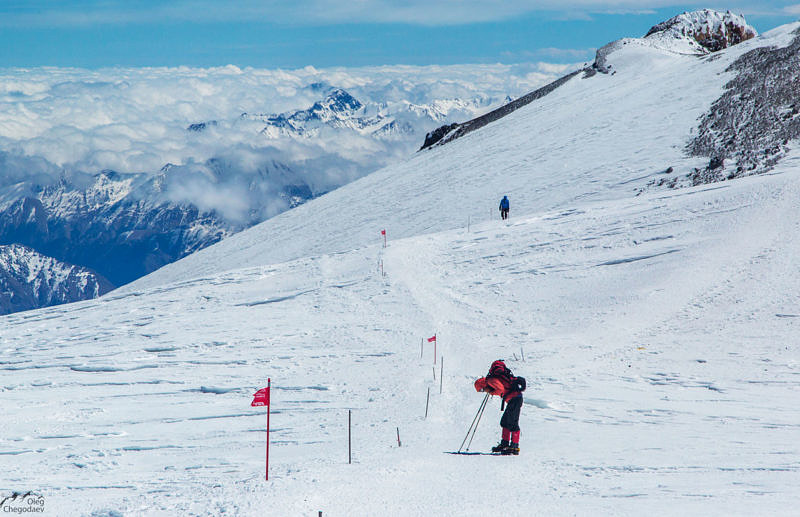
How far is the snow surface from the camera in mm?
9297

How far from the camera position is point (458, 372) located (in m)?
16.3

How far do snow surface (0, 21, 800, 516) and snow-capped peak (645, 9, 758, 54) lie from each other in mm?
51101

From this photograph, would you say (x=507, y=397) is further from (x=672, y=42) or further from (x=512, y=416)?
(x=672, y=42)

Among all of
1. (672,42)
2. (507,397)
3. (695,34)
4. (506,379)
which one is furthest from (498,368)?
(695,34)

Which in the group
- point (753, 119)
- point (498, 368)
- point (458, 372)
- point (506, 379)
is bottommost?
point (458, 372)

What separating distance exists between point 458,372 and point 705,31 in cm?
8140

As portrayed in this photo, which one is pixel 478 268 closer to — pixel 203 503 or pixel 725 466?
pixel 725 466

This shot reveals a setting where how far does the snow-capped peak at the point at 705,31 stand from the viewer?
78.9m

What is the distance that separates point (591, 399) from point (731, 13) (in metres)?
87.2

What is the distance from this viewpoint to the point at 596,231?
26984 mm

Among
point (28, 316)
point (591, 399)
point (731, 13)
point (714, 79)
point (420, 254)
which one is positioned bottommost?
point (591, 399)

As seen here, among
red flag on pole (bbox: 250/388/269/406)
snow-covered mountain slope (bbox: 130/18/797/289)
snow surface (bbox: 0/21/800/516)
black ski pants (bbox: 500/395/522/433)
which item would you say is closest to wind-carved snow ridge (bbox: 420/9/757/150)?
snow-covered mountain slope (bbox: 130/18/797/289)

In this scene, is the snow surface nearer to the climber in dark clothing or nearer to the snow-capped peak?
the climber in dark clothing

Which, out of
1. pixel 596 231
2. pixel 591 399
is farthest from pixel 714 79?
pixel 591 399
